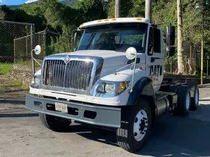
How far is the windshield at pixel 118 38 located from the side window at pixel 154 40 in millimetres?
251

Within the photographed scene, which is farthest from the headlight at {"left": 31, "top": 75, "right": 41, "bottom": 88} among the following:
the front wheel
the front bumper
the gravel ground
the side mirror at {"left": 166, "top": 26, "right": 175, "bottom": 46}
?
the side mirror at {"left": 166, "top": 26, "right": 175, "bottom": 46}

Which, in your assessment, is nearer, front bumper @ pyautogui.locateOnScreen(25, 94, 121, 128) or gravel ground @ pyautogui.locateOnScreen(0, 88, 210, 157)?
front bumper @ pyautogui.locateOnScreen(25, 94, 121, 128)

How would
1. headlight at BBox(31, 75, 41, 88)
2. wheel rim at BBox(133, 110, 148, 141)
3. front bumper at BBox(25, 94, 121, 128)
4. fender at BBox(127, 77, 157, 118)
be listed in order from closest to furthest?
front bumper at BBox(25, 94, 121, 128), fender at BBox(127, 77, 157, 118), wheel rim at BBox(133, 110, 148, 141), headlight at BBox(31, 75, 41, 88)

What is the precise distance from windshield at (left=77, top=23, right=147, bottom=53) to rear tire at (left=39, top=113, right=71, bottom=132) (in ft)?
5.98

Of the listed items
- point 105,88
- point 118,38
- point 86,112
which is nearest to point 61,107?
point 86,112

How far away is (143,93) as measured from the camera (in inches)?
212

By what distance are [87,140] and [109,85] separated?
63.3 inches

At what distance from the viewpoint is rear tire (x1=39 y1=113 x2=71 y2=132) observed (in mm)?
6485

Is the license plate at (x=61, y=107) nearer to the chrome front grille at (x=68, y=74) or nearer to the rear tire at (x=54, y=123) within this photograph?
the chrome front grille at (x=68, y=74)

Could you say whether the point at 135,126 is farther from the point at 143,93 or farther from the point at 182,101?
the point at 182,101

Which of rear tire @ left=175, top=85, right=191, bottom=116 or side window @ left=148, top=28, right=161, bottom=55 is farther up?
side window @ left=148, top=28, right=161, bottom=55

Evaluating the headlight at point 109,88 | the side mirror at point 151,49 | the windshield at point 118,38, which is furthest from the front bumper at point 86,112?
the side mirror at point 151,49

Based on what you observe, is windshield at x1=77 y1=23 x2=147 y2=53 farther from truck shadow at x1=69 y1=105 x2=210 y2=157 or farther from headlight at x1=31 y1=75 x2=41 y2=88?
truck shadow at x1=69 y1=105 x2=210 y2=157

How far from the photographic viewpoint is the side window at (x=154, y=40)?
670cm
